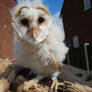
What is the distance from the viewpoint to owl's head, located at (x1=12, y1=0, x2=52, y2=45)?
103cm

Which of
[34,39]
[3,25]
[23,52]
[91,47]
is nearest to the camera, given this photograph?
[34,39]

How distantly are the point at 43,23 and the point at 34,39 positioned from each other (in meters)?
0.16

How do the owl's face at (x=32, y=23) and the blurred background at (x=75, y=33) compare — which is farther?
the blurred background at (x=75, y=33)

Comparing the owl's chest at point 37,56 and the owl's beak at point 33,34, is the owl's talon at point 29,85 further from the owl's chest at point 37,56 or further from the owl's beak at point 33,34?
the owl's beak at point 33,34

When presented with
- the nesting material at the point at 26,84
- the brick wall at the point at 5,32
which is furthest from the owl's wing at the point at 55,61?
the brick wall at the point at 5,32

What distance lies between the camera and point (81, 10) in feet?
28.1

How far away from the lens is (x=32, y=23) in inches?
40.6

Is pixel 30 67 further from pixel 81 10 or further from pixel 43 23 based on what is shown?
pixel 81 10

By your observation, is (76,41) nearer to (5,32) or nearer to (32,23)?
(5,32)

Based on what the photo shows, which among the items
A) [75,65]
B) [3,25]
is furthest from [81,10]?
[3,25]

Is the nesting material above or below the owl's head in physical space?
below

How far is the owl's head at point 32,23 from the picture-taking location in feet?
3.37

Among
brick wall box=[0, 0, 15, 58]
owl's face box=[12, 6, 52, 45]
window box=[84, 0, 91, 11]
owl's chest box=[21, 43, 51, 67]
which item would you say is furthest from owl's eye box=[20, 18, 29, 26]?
window box=[84, 0, 91, 11]

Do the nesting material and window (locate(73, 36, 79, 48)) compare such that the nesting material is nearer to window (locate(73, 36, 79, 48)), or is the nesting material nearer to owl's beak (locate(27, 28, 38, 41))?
owl's beak (locate(27, 28, 38, 41))
